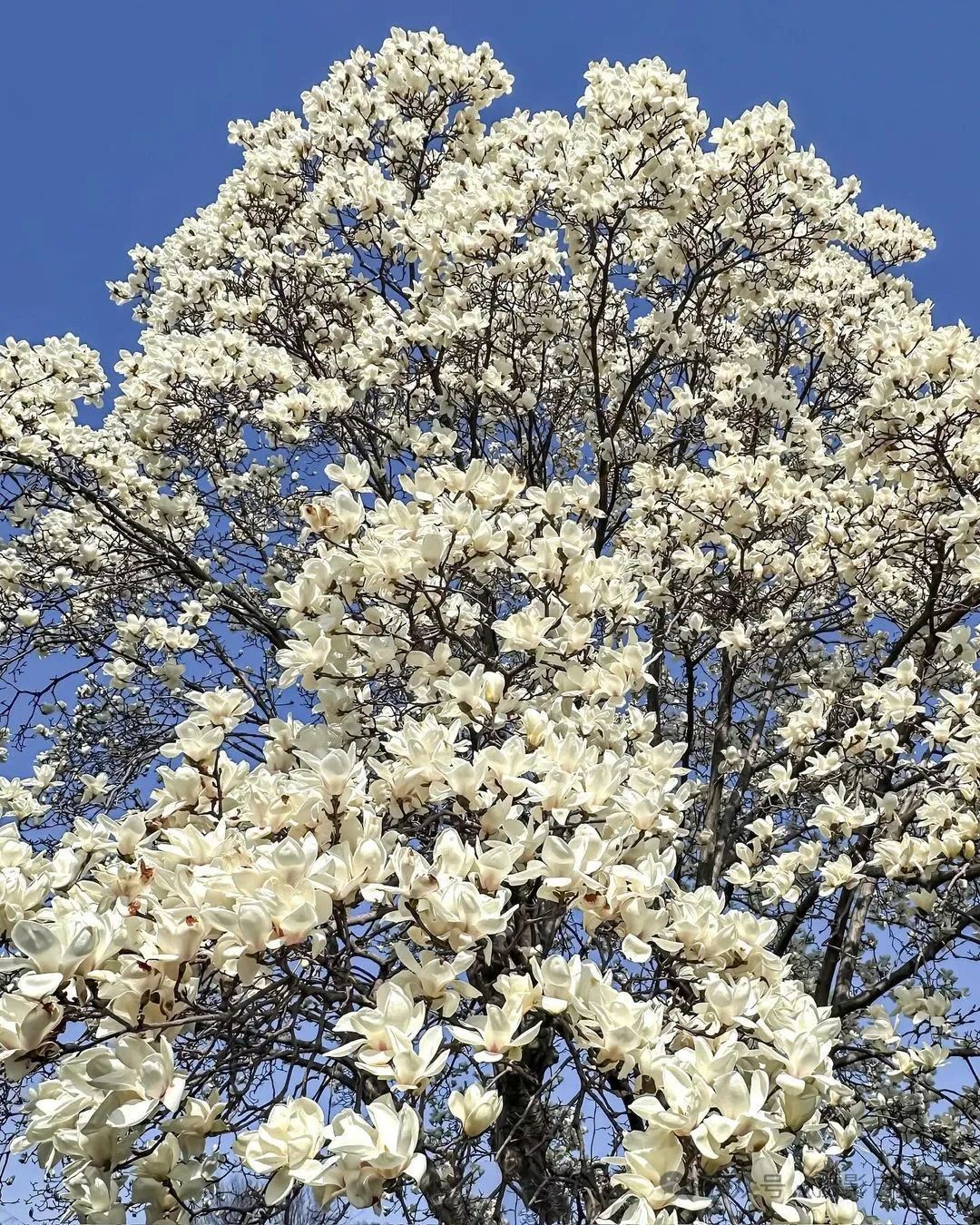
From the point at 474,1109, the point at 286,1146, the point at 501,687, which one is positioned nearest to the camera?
the point at 286,1146

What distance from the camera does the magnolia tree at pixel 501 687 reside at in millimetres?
1672

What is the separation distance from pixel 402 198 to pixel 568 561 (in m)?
3.94

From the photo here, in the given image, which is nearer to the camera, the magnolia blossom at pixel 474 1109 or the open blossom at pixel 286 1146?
the open blossom at pixel 286 1146

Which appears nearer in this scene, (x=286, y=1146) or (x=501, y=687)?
(x=286, y=1146)

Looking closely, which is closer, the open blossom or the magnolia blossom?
the open blossom

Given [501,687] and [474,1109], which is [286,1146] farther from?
[501,687]

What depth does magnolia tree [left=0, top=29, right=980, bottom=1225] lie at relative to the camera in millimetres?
1672

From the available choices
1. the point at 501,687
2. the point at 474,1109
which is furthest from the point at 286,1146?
the point at 501,687

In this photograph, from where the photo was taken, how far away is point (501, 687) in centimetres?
243

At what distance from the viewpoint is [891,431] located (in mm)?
3775

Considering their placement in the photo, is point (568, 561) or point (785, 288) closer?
point (568, 561)

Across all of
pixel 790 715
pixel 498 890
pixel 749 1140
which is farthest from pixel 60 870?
pixel 790 715

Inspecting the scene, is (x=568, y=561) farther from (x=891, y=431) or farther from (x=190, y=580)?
(x=190, y=580)

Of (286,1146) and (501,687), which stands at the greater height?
Answer: (501,687)
